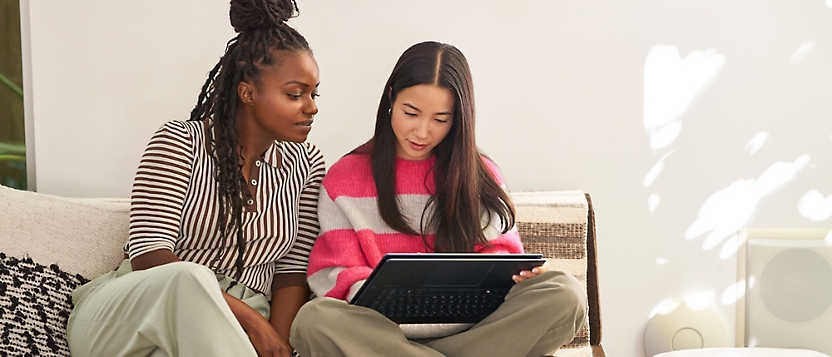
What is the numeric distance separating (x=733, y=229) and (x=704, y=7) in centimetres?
62

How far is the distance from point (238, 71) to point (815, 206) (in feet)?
5.31

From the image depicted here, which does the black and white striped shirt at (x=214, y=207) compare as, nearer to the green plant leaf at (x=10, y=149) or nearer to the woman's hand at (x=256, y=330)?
the woman's hand at (x=256, y=330)

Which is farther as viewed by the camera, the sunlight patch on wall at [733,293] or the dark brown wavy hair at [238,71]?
the sunlight patch on wall at [733,293]

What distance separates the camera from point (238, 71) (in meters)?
1.68

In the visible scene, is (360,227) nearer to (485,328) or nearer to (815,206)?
(485,328)

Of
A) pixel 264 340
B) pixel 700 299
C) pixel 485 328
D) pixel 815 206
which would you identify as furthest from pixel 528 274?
pixel 815 206

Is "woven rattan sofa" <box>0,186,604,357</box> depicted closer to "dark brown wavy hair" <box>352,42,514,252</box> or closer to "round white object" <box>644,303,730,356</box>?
"dark brown wavy hair" <box>352,42,514,252</box>

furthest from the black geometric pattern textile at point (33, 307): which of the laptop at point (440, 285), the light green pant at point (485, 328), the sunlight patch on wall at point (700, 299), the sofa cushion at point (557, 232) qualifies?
the sunlight patch on wall at point (700, 299)

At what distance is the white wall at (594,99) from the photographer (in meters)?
2.06

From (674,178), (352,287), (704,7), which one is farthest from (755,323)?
(352,287)

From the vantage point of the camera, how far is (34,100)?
204 cm

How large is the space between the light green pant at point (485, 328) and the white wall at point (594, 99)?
0.72 metres

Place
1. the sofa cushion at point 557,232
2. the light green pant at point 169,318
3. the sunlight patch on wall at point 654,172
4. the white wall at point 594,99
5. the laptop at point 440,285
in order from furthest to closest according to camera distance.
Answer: the sunlight patch on wall at point 654,172 < the white wall at point 594,99 < the sofa cushion at point 557,232 < the laptop at point 440,285 < the light green pant at point 169,318

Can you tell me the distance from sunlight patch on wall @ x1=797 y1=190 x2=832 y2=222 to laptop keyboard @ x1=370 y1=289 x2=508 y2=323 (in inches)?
45.0
